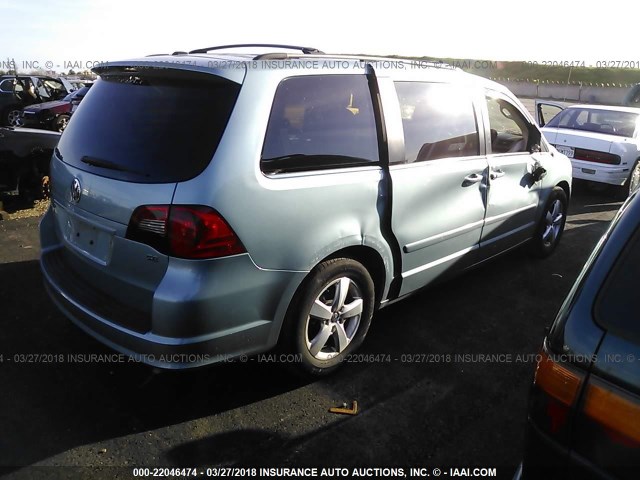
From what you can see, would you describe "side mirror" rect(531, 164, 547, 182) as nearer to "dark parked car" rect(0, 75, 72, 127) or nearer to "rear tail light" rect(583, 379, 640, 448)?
"rear tail light" rect(583, 379, 640, 448)

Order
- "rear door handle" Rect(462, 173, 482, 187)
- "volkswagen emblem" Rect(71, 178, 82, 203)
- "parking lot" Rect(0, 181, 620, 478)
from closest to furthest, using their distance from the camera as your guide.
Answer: "parking lot" Rect(0, 181, 620, 478) → "volkswagen emblem" Rect(71, 178, 82, 203) → "rear door handle" Rect(462, 173, 482, 187)

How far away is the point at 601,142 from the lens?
7.47m

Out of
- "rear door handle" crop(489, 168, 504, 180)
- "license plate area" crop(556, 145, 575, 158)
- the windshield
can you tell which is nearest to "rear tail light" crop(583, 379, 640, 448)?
"rear door handle" crop(489, 168, 504, 180)

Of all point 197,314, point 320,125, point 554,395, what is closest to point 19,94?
point 320,125

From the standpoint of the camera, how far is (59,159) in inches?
116

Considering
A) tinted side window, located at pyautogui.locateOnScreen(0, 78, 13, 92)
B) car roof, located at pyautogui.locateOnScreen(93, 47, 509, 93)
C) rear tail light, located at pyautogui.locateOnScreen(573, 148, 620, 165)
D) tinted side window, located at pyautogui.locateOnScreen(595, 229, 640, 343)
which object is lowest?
rear tail light, located at pyautogui.locateOnScreen(573, 148, 620, 165)

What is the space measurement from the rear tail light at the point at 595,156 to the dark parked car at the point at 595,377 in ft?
22.4

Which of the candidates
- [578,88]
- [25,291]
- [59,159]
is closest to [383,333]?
[59,159]

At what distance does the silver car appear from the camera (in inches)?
90.1

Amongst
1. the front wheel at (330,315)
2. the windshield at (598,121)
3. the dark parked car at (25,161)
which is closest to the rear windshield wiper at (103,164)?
the front wheel at (330,315)

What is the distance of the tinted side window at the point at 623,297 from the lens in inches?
51.6

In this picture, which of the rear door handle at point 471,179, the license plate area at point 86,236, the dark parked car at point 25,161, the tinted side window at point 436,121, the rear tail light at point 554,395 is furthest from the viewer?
the dark parked car at point 25,161

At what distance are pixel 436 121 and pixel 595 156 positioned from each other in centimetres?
534

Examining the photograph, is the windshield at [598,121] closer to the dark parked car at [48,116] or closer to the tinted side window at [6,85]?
the dark parked car at [48,116]
